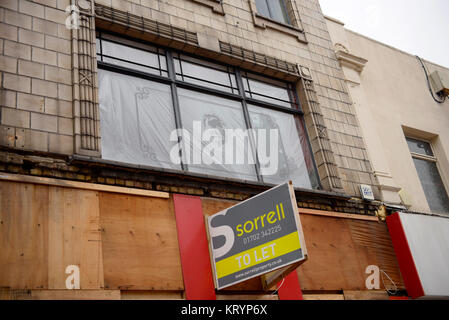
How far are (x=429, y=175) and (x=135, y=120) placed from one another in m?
7.36

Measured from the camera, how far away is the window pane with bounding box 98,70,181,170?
26.1 feet

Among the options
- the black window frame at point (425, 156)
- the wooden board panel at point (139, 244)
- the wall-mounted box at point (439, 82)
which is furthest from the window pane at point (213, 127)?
the wall-mounted box at point (439, 82)

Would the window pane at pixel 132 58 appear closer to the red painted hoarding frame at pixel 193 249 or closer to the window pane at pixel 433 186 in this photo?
the red painted hoarding frame at pixel 193 249

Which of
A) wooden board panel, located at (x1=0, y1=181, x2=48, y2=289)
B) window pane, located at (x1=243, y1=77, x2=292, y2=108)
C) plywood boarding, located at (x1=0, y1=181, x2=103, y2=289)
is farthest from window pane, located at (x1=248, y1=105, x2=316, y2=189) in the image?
wooden board panel, located at (x1=0, y1=181, x2=48, y2=289)

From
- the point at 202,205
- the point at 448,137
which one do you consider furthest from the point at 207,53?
the point at 448,137

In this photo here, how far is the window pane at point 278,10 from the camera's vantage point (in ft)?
39.3

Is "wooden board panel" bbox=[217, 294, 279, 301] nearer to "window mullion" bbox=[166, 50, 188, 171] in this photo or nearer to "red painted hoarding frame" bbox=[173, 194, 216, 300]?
"red painted hoarding frame" bbox=[173, 194, 216, 300]

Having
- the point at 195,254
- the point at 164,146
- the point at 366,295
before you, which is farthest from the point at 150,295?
the point at 366,295

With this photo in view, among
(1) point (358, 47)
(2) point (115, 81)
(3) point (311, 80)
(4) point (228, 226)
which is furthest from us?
(1) point (358, 47)

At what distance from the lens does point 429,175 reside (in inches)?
491

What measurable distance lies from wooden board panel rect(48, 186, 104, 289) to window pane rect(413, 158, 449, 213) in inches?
312

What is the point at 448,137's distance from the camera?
1315cm

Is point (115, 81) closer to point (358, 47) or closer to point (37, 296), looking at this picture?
point (37, 296)

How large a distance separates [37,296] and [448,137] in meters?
10.6
